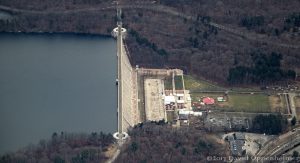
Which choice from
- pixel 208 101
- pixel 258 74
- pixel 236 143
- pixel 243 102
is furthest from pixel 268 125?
pixel 258 74

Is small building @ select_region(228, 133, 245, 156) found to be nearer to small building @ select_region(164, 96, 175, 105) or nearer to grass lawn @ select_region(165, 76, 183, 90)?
small building @ select_region(164, 96, 175, 105)

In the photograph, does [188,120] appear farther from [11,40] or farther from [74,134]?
[11,40]

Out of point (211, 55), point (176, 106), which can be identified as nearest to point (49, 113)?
point (176, 106)

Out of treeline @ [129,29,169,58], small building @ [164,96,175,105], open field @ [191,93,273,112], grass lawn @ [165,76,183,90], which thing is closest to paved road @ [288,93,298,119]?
open field @ [191,93,273,112]

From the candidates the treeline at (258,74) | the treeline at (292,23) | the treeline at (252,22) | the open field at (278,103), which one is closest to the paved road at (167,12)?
the treeline at (252,22)

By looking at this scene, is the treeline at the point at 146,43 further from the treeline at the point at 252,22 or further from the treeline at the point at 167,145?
the treeline at the point at 167,145

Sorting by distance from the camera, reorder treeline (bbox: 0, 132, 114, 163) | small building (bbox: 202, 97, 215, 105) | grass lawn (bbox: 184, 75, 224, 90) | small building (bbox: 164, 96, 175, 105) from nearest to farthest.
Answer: treeline (bbox: 0, 132, 114, 163) < small building (bbox: 202, 97, 215, 105) < small building (bbox: 164, 96, 175, 105) < grass lawn (bbox: 184, 75, 224, 90)
